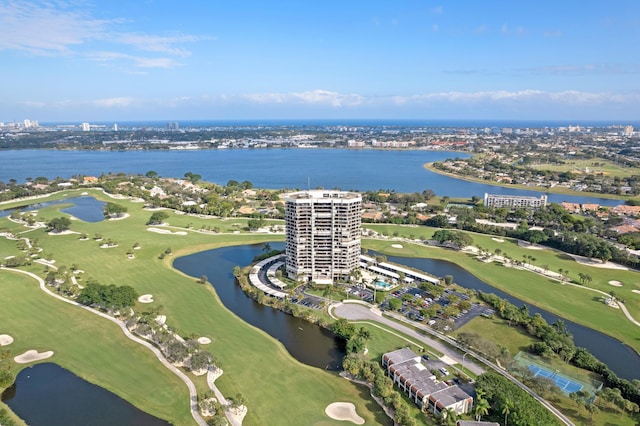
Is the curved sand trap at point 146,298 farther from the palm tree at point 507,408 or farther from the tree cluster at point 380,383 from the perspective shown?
the palm tree at point 507,408

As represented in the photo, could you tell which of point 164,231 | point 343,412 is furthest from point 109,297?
point 164,231

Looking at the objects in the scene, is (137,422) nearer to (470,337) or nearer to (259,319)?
(259,319)

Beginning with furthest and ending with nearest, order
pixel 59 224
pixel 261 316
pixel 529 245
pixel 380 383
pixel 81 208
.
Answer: pixel 81 208 → pixel 59 224 → pixel 529 245 → pixel 261 316 → pixel 380 383

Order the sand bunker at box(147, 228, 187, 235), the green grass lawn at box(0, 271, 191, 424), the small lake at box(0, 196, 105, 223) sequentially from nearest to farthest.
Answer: the green grass lawn at box(0, 271, 191, 424)
the sand bunker at box(147, 228, 187, 235)
the small lake at box(0, 196, 105, 223)

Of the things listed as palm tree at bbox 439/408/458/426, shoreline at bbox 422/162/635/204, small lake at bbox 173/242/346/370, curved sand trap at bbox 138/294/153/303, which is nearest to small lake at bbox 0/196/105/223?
small lake at bbox 173/242/346/370

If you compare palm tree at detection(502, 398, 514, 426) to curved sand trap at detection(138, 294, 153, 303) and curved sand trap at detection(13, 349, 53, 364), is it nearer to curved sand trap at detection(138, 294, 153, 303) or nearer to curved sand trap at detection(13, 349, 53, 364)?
curved sand trap at detection(138, 294, 153, 303)

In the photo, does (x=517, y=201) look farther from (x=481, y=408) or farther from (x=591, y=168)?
(x=481, y=408)
